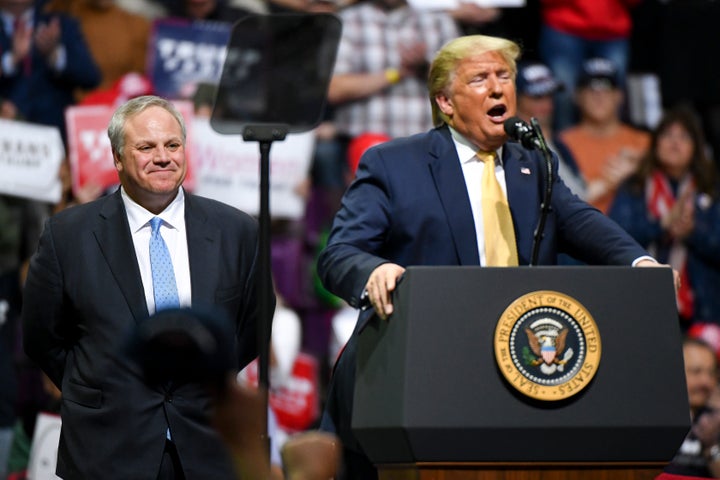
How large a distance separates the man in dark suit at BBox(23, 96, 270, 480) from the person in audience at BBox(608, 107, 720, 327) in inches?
157

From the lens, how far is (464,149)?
3842 mm

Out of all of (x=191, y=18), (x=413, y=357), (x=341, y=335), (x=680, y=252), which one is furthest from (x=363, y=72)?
(x=413, y=357)

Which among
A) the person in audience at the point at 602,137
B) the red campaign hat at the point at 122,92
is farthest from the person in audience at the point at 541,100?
the red campaign hat at the point at 122,92

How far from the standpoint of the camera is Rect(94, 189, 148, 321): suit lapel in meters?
3.84

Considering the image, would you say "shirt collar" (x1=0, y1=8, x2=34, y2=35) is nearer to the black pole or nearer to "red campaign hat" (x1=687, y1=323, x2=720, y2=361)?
the black pole

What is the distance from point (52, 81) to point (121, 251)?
3457mm

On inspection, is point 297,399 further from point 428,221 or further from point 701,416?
point 428,221

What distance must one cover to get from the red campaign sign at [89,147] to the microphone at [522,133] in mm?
3635

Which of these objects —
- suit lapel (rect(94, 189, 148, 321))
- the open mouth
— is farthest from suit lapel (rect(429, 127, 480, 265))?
suit lapel (rect(94, 189, 148, 321))

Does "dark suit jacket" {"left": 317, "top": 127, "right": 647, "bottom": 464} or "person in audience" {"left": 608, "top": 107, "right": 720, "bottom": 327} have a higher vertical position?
"dark suit jacket" {"left": 317, "top": 127, "right": 647, "bottom": 464}

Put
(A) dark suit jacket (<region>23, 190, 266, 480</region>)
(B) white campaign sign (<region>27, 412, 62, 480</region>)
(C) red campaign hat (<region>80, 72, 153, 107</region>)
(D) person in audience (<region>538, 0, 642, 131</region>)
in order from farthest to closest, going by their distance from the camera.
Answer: (D) person in audience (<region>538, 0, 642, 131</region>) < (C) red campaign hat (<region>80, 72, 153, 107</region>) < (B) white campaign sign (<region>27, 412, 62, 480</region>) < (A) dark suit jacket (<region>23, 190, 266, 480</region>)

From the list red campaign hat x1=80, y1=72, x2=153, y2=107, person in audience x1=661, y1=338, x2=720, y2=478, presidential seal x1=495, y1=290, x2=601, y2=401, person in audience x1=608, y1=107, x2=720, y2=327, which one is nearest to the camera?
presidential seal x1=495, y1=290, x2=601, y2=401

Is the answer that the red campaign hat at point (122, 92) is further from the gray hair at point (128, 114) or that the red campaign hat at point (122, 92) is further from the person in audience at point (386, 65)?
the gray hair at point (128, 114)

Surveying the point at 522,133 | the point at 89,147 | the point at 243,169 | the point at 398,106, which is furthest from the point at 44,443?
the point at 522,133
